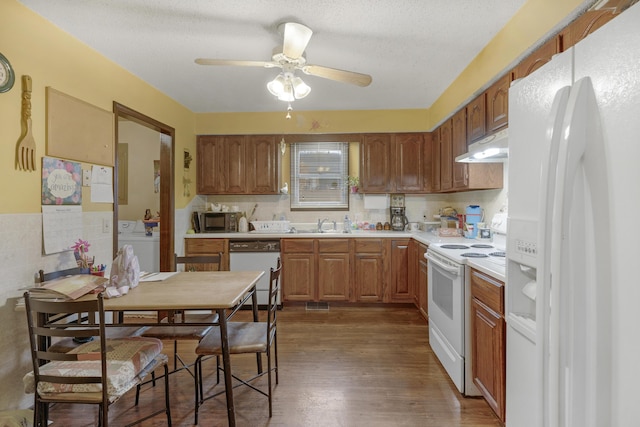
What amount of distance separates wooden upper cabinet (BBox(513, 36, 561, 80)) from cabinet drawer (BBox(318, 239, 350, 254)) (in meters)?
2.37

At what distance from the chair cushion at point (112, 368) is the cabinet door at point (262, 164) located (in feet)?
8.69

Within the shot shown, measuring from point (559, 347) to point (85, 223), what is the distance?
2.86m

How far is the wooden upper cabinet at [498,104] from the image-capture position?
2164mm

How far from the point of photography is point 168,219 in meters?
3.56

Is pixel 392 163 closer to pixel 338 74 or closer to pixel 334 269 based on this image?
pixel 334 269

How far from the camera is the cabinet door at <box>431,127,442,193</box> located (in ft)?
12.3

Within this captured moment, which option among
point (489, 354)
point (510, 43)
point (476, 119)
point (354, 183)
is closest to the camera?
point (489, 354)

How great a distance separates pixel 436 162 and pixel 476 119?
120 centimetres

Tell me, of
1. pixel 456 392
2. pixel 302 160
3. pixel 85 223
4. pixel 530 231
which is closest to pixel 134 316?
pixel 85 223

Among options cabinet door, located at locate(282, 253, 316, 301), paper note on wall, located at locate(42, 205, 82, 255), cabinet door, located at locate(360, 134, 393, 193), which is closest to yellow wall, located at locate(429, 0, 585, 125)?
cabinet door, located at locate(360, 134, 393, 193)

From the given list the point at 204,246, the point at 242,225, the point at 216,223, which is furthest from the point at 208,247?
the point at 242,225

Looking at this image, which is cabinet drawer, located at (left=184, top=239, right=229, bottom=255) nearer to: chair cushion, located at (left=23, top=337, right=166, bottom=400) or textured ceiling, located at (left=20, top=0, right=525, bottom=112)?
textured ceiling, located at (left=20, top=0, right=525, bottom=112)

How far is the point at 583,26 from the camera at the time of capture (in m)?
1.46

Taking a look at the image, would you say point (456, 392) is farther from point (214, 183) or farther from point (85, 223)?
point (214, 183)
